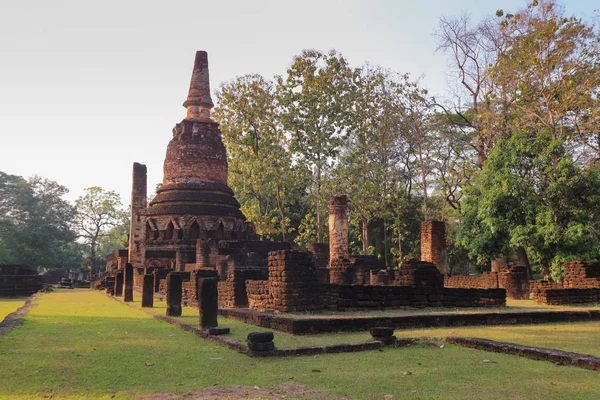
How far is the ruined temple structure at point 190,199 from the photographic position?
26.2 meters

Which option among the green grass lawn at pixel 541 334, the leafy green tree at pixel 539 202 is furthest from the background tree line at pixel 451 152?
the green grass lawn at pixel 541 334

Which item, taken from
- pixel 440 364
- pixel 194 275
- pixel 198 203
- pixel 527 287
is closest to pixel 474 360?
pixel 440 364

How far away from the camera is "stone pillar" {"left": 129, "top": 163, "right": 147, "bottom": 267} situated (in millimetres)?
26078

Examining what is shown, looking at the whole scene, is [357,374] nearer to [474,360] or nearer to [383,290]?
[474,360]

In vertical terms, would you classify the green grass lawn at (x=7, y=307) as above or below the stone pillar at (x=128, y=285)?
below

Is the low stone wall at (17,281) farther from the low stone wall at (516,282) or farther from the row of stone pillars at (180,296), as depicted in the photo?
the low stone wall at (516,282)

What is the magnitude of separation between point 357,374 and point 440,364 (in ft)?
3.25

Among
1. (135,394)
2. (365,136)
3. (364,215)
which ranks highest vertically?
(365,136)

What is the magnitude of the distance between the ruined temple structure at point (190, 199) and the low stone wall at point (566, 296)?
40.5 feet

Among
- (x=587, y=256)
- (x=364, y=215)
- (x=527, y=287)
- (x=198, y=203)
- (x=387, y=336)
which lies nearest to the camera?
(x=387, y=336)

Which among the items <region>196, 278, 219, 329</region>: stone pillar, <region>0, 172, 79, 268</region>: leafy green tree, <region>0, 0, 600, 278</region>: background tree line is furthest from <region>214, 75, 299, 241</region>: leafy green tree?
<region>0, 172, 79, 268</region>: leafy green tree

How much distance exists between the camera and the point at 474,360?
550cm

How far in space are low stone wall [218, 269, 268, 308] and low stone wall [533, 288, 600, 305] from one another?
7.21m

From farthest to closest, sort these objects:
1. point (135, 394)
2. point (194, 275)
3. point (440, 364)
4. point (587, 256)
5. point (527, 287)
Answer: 1. point (587, 256)
2. point (527, 287)
3. point (194, 275)
4. point (440, 364)
5. point (135, 394)
